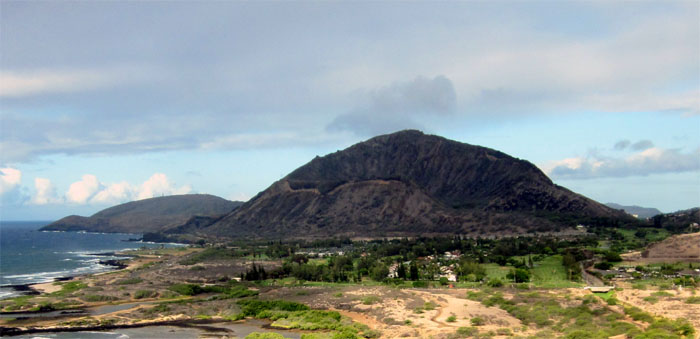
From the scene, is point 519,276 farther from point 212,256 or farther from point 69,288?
point 212,256

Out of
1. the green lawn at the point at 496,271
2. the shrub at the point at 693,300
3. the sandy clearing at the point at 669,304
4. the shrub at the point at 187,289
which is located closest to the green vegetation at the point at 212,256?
the shrub at the point at 187,289

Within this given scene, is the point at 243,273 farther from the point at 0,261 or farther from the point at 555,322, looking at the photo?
the point at 0,261

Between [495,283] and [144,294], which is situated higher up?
[495,283]

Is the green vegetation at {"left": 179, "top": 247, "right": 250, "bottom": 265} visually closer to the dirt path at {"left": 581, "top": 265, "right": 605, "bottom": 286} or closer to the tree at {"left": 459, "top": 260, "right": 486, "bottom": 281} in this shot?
the tree at {"left": 459, "top": 260, "right": 486, "bottom": 281}

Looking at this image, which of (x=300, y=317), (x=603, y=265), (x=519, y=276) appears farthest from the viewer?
(x=603, y=265)

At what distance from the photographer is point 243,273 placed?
11150 centimetres

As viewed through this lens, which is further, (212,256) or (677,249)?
(212,256)

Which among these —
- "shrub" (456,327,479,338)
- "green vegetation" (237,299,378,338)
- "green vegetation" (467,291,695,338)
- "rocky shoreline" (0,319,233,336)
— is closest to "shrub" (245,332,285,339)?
"green vegetation" (237,299,378,338)

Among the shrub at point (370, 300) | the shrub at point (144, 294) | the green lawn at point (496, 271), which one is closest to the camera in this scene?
the shrub at point (370, 300)

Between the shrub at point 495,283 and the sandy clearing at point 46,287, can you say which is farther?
the sandy clearing at point 46,287

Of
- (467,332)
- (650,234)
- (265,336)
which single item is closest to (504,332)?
(467,332)

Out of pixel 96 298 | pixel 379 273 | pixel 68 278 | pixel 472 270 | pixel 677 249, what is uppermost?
pixel 677 249

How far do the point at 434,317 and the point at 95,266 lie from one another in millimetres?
101653

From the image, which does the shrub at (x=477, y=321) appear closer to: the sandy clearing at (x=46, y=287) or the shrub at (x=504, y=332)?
the shrub at (x=504, y=332)
